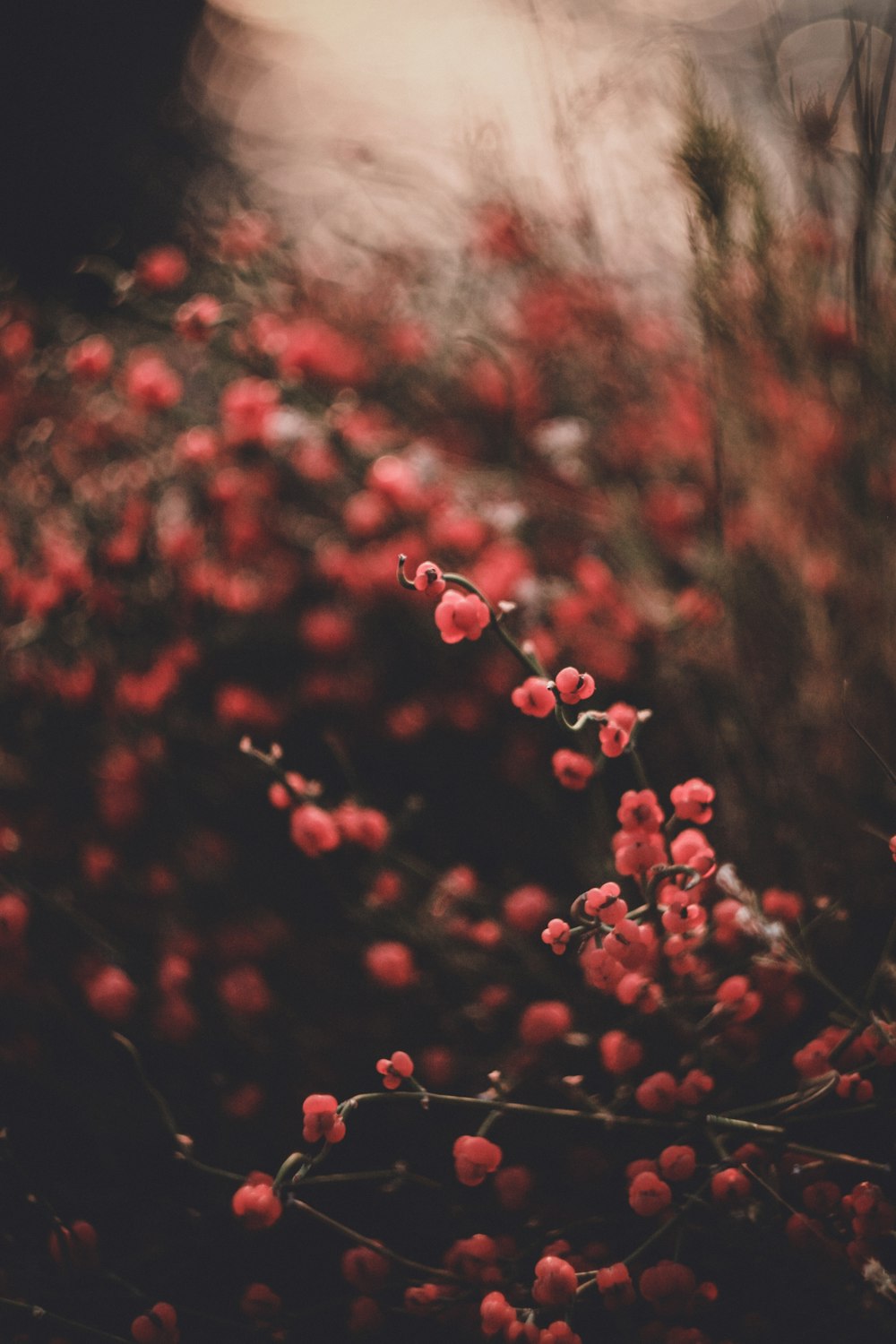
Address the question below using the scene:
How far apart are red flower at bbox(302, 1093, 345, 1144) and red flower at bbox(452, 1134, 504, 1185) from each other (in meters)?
0.07

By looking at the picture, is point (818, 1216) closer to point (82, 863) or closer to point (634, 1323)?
point (634, 1323)

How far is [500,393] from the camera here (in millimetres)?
1033

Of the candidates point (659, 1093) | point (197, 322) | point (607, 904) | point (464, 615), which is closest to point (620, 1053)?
point (659, 1093)

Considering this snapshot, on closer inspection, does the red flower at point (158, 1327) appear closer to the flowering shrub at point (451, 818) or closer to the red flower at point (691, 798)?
the flowering shrub at point (451, 818)

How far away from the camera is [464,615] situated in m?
0.43

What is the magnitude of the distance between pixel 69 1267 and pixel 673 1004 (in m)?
0.37

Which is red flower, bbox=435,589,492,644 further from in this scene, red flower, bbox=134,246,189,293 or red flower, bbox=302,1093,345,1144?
red flower, bbox=134,246,189,293

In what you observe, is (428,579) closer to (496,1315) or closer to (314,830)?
(314,830)

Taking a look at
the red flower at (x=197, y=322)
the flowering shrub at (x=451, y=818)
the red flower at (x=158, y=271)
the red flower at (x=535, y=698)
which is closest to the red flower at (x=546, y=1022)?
the flowering shrub at (x=451, y=818)

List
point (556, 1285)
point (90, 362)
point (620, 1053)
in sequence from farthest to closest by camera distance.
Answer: point (90, 362) → point (620, 1053) → point (556, 1285)

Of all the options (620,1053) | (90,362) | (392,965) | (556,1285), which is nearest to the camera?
(556,1285)

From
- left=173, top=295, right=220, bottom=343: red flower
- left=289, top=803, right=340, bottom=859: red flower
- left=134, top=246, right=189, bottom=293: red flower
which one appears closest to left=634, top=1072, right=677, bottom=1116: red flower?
left=289, top=803, right=340, bottom=859: red flower

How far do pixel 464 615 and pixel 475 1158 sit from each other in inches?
10.6

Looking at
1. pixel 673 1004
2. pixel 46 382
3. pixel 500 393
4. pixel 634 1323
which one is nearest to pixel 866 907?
pixel 673 1004
